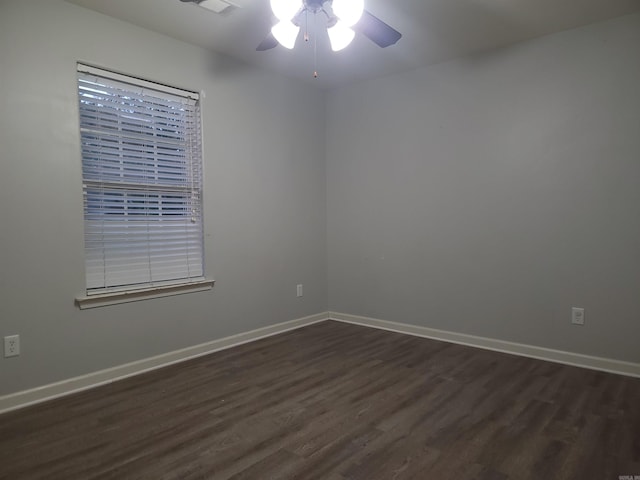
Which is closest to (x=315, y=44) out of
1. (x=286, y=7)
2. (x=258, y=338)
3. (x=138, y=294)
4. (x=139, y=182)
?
(x=286, y=7)

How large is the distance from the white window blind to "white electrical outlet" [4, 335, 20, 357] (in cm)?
50

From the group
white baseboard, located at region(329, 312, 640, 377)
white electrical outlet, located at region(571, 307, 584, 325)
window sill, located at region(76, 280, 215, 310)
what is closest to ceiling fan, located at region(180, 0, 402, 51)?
window sill, located at region(76, 280, 215, 310)

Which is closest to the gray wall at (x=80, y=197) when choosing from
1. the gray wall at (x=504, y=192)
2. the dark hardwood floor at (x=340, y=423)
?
the dark hardwood floor at (x=340, y=423)

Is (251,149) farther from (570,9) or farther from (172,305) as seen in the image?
(570,9)

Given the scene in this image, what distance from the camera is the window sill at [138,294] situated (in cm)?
272

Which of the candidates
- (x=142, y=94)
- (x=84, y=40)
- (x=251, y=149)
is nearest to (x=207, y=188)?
(x=251, y=149)

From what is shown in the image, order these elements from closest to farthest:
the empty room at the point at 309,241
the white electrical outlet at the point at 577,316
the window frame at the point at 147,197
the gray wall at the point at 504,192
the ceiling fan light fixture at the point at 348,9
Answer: the ceiling fan light fixture at the point at 348,9, the empty room at the point at 309,241, the window frame at the point at 147,197, the gray wall at the point at 504,192, the white electrical outlet at the point at 577,316

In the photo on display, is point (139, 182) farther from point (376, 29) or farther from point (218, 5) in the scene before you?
point (376, 29)

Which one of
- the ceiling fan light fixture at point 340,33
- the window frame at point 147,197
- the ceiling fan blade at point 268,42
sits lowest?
the window frame at point 147,197

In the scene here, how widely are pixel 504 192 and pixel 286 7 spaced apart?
2.29 m

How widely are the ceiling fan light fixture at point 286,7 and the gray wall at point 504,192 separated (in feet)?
6.71

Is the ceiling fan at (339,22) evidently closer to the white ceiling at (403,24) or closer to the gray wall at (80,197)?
the white ceiling at (403,24)

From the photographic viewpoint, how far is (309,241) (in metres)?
4.34

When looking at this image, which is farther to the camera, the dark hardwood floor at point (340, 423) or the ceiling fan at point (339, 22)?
the ceiling fan at point (339, 22)
